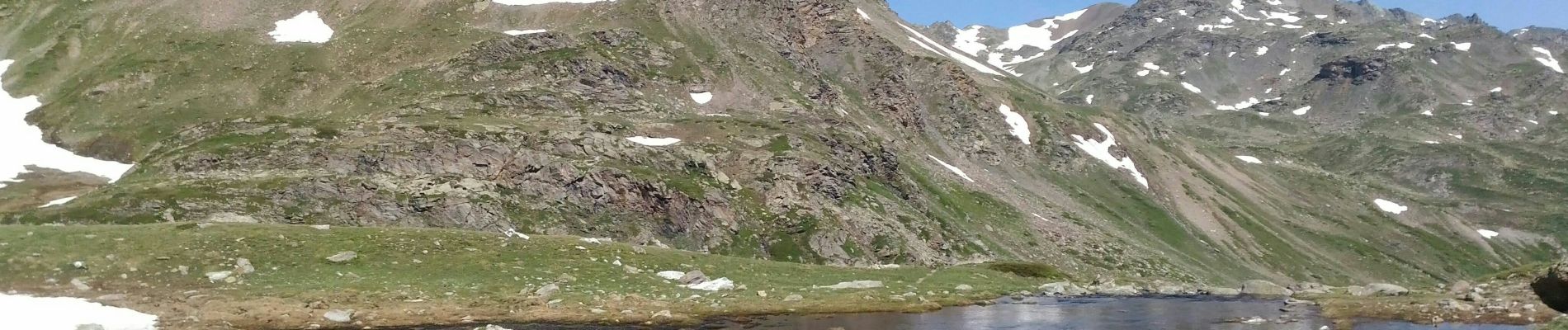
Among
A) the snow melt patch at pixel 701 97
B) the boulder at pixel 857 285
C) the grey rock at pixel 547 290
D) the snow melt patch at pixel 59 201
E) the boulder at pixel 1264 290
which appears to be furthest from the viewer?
the snow melt patch at pixel 701 97

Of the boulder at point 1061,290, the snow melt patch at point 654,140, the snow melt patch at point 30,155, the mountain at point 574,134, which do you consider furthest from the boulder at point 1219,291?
the snow melt patch at point 30,155

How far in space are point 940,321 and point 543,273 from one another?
56.6ft

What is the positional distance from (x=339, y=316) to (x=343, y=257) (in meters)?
8.94

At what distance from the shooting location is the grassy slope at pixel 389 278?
35094 mm

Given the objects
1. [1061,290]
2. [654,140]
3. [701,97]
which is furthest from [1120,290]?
[701,97]

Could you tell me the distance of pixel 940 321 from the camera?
35.9 m

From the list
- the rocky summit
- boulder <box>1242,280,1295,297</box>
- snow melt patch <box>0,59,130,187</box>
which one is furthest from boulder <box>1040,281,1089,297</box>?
snow melt patch <box>0,59,130,187</box>

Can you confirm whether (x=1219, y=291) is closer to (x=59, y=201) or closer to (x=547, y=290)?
(x=547, y=290)

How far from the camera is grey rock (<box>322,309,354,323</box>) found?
110ft

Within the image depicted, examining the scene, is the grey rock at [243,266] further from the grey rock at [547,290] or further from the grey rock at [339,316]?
the grey rock at [547,290]

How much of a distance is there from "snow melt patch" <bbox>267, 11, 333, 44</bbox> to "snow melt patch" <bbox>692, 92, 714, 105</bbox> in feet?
170

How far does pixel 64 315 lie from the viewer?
3077 cm

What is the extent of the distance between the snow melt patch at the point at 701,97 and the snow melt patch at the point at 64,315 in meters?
97.1

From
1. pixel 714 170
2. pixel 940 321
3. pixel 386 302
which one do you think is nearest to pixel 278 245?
pixel 386 302
